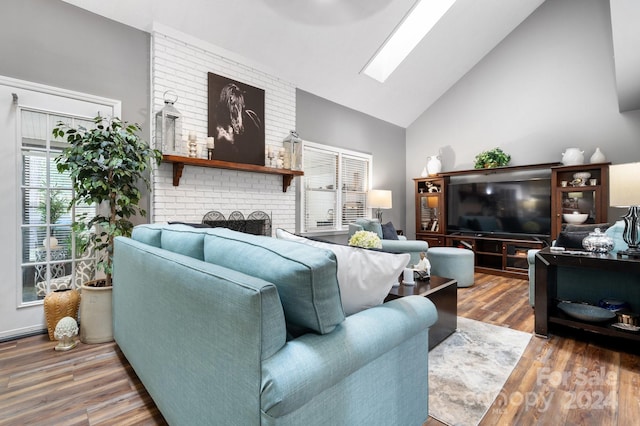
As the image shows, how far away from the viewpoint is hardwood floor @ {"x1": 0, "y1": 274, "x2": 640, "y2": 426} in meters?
1.54

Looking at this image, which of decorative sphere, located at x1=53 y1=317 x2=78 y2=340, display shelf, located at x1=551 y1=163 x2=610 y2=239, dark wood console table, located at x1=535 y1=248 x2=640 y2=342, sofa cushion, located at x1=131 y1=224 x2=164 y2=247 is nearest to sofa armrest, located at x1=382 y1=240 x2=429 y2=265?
dark wood console table, located at x1=535 y1=248 x2=640 y2=342

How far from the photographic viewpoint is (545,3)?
4.73 m

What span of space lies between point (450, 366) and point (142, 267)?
195 cm

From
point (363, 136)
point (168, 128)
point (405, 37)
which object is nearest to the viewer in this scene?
point (168, 128)

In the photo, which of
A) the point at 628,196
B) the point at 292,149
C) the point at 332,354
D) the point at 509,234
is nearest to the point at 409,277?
the point at 628,196

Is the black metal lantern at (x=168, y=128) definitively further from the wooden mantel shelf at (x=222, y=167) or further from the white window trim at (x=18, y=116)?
the white window trim at (x=18, y=116)

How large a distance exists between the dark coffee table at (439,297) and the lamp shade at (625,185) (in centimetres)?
132

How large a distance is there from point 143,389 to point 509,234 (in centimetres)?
500

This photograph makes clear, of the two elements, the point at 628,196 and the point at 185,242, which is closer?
the point at 185,242

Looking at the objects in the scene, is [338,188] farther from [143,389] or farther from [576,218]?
[143,389]

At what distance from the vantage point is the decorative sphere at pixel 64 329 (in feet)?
7.43

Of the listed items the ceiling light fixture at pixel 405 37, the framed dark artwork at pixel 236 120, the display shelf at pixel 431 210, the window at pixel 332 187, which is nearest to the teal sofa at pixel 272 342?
the framed dark artwork at pixel 236 120

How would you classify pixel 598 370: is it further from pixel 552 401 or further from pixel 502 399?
pixel 502 399

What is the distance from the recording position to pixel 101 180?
2.45 metres
